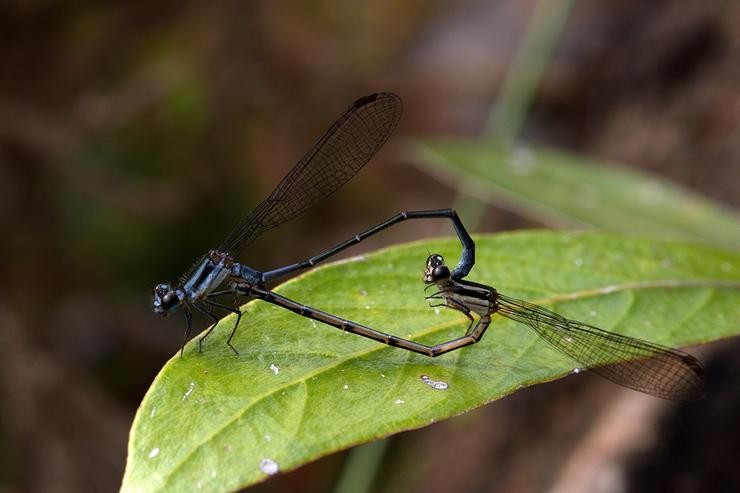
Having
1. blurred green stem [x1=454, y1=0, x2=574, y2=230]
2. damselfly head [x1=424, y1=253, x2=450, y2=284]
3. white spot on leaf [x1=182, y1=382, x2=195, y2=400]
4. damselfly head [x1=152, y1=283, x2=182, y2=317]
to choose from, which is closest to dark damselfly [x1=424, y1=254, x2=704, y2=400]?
damselfly head [x1=424, y1=253, x2=450, y2=284]

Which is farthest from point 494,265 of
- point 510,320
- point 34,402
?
point 34,402

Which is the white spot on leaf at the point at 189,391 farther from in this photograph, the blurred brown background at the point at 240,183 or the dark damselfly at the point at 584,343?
the blurred brown background at the point at 240,183

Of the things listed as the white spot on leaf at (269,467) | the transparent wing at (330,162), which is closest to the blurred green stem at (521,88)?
the transparent wing at (330,162)

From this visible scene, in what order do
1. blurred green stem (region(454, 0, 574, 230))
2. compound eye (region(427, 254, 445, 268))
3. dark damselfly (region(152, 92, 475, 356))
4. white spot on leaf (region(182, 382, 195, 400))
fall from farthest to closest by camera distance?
blurred green stem (region(454, 0, 574, 230)) < compound eye (region(427, 254, 445, 268)) < dark damselfly (region(152, 92, 475, 356)) < white spot on leaf (region(182, 382, 195, 400))

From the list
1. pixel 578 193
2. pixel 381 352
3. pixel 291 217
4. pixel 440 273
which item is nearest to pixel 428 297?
pixel 440 273

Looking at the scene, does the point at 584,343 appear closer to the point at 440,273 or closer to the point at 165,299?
the point at 440,273

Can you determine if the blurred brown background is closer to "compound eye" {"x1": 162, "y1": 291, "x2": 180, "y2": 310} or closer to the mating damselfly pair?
the mating damselfly pair

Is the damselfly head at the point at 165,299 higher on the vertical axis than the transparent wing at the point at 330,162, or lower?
lower
